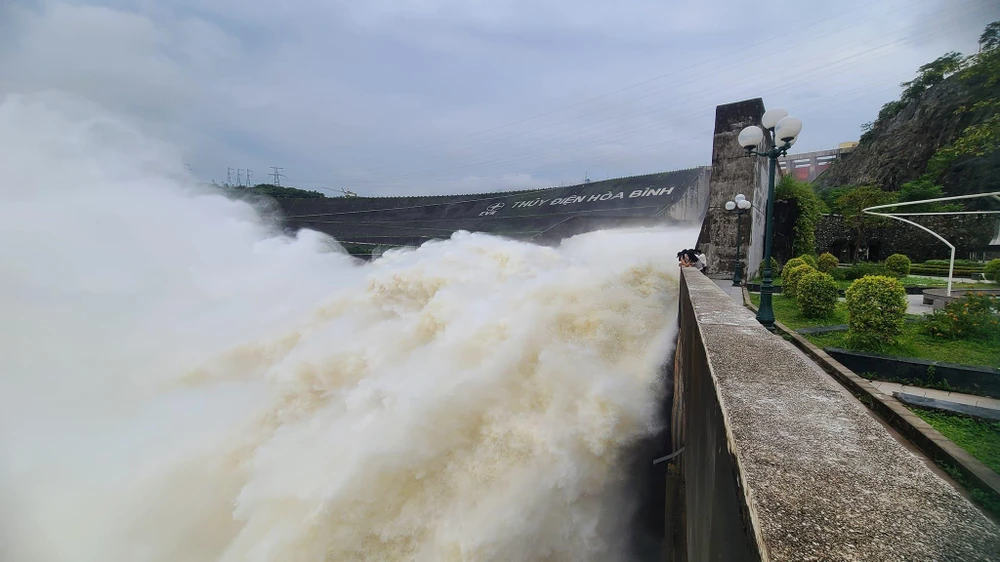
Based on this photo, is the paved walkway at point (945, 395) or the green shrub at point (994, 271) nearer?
the paved walkway at point (945, 395)

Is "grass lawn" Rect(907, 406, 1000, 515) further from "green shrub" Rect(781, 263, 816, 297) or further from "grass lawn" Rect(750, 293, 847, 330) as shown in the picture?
"green shrub" Rect(781, 263, 816, 297)

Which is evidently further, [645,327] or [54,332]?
[54,332]

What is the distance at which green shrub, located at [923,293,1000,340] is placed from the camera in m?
4.99

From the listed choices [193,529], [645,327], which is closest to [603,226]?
[645,327]

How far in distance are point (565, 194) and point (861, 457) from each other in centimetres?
2575

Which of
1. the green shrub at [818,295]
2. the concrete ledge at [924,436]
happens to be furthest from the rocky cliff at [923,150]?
the green shrub at [818,295]

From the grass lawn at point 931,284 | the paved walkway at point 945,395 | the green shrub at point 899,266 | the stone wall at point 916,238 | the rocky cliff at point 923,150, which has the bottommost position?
the paved walkway at point 945,395

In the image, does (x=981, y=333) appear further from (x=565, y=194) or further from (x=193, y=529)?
(x=565, y=194)

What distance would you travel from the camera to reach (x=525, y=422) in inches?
175

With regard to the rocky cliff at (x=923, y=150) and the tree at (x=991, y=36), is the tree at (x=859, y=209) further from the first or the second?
the tree at (x=991, y=36)

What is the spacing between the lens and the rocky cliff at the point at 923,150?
3.13 meters

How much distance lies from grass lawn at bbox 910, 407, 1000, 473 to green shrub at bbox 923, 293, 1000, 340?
9.33 feet

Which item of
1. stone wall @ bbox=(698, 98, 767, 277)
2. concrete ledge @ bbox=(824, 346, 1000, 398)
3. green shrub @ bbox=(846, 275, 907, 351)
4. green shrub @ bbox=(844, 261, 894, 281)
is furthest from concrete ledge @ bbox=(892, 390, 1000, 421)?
green shrub @ bbox=(844, 261, 894, 281)

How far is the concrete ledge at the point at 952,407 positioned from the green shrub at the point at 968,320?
97.4 inches
